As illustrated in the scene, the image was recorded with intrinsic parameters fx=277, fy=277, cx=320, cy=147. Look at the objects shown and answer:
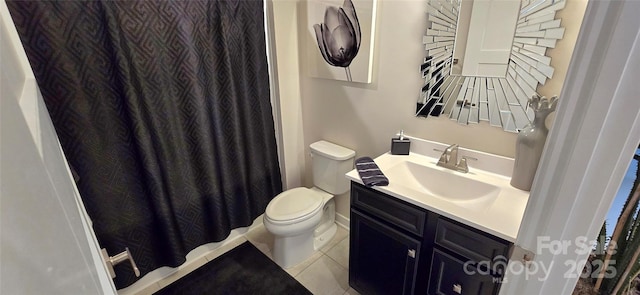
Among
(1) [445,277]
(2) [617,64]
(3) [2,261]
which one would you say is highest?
(2) [617,64]

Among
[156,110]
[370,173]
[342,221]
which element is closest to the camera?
[370,173]

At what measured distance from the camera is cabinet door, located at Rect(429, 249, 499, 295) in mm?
1088

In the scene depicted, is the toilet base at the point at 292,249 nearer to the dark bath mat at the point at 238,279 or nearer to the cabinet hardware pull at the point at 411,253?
the dark bath mat at the point at 238,279

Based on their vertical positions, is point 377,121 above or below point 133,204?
above

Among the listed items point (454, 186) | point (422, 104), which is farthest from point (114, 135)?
point (454, 186)

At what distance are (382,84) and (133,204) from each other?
1.65m

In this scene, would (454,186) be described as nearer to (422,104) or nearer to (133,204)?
(422,104)

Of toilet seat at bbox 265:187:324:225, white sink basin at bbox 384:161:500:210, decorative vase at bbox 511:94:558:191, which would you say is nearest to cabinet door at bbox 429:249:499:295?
white sink basin at bbox 384:161:500:210

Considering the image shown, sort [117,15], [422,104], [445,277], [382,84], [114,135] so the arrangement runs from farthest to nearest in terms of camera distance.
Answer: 1. [382,84]
2. [422,104]
3. [114,135]
4. [117,15]
5. [445,277]

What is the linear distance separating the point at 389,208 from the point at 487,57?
860 mm

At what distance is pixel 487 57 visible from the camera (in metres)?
1.32

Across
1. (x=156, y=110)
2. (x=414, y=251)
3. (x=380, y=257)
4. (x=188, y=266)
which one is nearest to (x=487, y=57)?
(x=414, y=251)

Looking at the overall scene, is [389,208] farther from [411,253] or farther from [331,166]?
[331,166]

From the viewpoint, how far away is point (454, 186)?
1.44 meters
